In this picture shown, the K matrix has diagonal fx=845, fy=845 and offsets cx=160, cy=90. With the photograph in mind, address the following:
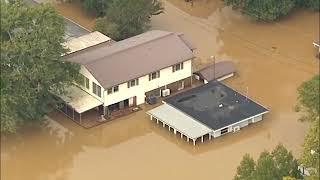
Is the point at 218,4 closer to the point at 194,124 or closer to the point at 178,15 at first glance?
the point at 178,15

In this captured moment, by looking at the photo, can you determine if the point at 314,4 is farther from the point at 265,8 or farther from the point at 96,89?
the point at 96,89

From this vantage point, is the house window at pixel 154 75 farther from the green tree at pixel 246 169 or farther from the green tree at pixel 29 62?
the green tree at pixel 246 169

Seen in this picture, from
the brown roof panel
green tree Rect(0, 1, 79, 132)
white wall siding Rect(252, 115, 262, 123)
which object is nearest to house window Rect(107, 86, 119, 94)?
the brown roof panel

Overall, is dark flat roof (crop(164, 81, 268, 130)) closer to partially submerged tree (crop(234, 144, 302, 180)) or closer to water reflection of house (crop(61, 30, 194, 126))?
water reflection of house (crop(61, 30, 194, 126))

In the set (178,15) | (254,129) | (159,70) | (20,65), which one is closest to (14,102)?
(20,65)

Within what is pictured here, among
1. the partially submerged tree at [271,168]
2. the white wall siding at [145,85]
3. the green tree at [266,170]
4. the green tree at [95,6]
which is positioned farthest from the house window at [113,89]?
the green tree at [266,170]
